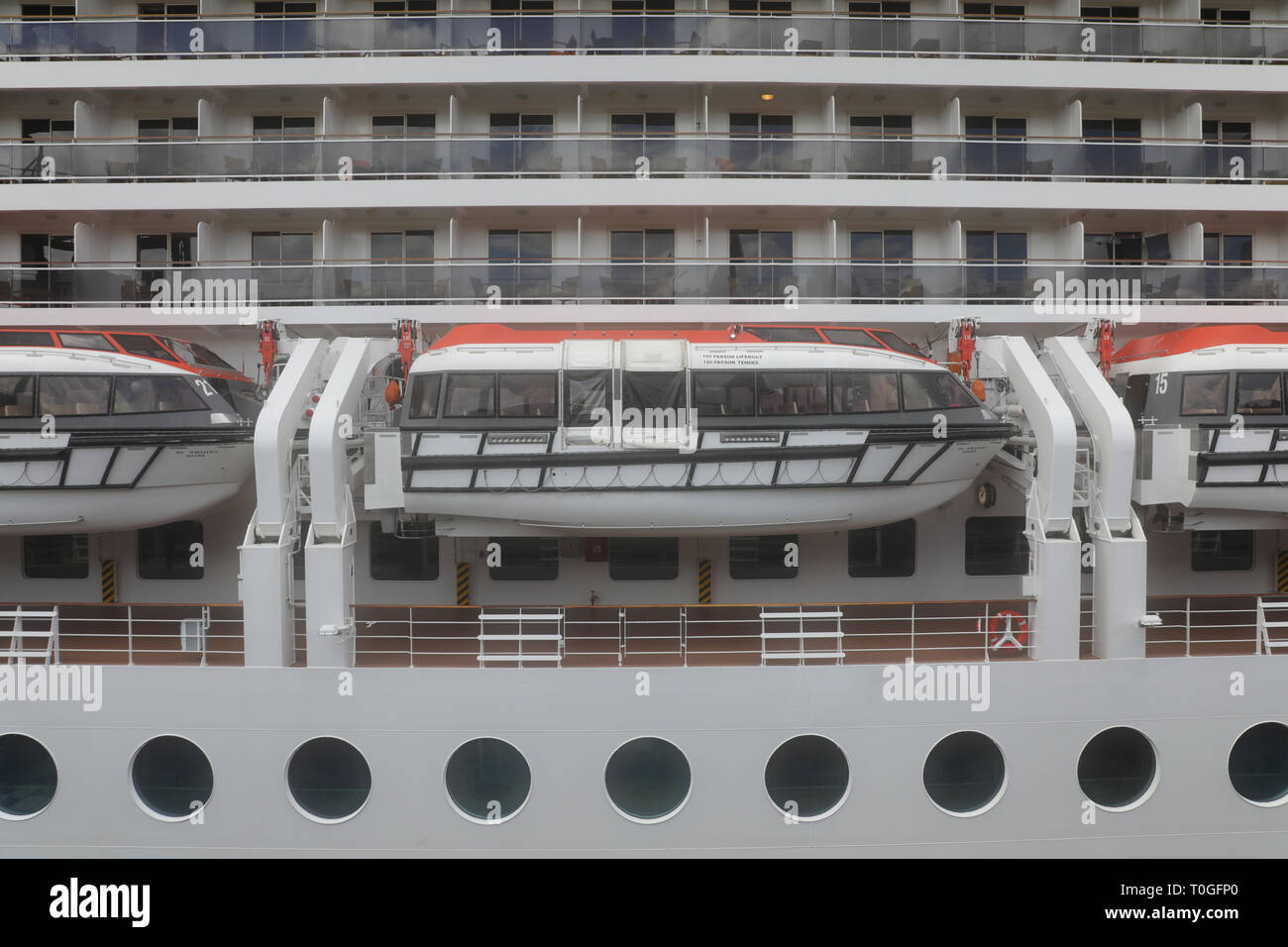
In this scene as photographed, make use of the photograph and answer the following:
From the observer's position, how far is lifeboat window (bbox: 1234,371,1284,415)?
719cm

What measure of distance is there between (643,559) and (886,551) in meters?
2.98

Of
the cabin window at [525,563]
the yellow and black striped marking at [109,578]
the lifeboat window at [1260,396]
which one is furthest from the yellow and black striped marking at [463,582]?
the lifeboat window at [1260,396]

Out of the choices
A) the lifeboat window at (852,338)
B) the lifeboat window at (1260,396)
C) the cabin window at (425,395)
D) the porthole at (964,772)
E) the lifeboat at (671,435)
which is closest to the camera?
the porthole at (964,772)

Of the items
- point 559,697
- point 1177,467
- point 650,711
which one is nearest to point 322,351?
point 559,697

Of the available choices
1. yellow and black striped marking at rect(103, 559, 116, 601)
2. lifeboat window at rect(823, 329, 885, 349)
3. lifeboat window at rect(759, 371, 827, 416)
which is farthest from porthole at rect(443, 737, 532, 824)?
yellow and black striped marking at rect(103, 559, 116, 601)

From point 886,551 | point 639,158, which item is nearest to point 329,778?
point 886,551

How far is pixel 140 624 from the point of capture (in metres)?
8.31

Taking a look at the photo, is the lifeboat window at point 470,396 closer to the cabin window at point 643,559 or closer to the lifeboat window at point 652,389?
the lifeboat window at point 652,389

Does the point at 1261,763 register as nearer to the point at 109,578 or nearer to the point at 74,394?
the point at 74,394

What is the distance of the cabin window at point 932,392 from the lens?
722 centimetres

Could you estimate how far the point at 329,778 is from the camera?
6.45m

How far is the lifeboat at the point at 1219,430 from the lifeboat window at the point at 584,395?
5.46 metres

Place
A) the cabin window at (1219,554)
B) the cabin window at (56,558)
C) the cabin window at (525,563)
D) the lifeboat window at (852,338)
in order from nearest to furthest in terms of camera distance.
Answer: the lifeboat window at (852,338)
the cabin window at (525,563)
the cabin window at (56,558)
the cabin window at (1219,554)

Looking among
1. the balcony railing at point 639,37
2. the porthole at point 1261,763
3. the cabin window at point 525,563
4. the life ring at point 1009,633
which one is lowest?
the porthole at point 1261,763
